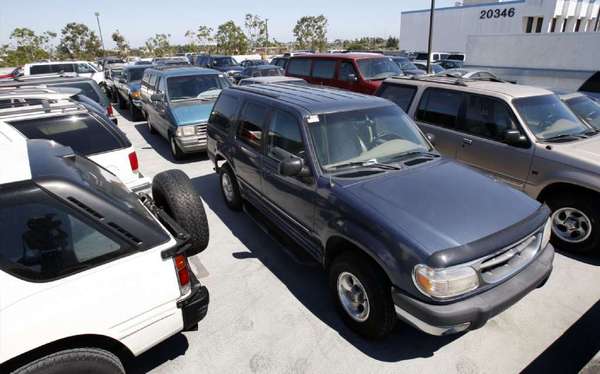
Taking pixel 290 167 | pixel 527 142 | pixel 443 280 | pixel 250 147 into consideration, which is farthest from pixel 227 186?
pixel 527 142

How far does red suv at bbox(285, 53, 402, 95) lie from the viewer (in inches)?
403

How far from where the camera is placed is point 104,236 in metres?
2.04

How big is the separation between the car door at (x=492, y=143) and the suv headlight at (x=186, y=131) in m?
5.30

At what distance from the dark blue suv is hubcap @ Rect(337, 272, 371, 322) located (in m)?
0.01

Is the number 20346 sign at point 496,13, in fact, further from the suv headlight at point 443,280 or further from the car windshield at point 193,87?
the suv headlight at point 443,280

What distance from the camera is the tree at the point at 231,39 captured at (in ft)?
139

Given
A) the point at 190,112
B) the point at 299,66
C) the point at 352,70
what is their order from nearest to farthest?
the point at 190,112
the point at 352,70
the point at 299,66

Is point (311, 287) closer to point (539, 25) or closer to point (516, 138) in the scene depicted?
point (516, 138)

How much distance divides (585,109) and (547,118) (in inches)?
66.0

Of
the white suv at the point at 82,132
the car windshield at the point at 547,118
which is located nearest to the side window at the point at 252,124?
the white suv at the point at 82,132

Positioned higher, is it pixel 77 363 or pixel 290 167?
pixel 290 167

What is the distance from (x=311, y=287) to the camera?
12.2 feet

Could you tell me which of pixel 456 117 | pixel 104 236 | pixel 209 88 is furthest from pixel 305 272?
pixel 209 88

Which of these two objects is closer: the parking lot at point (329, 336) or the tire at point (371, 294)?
the tire at point (371, 294)
